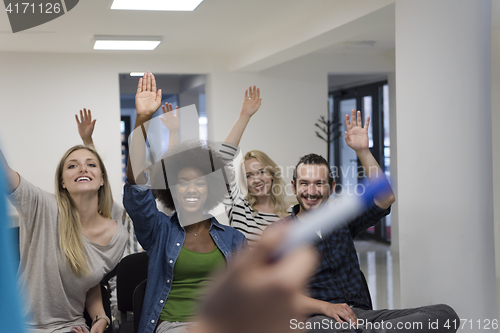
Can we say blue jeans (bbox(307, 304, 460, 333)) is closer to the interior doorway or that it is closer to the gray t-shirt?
the gray t-shirt

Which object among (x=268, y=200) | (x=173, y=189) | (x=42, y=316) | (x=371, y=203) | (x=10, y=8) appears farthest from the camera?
(x=10, y=8)

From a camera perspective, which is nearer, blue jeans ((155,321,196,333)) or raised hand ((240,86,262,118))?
blue jeans ((155,321,196,333))

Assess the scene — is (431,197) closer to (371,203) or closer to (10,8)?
(371,203)

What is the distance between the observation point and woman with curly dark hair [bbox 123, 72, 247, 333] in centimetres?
199

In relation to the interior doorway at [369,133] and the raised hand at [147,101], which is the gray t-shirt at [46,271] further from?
the interior doorway at [369,133]

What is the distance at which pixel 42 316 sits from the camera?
6.77 feet

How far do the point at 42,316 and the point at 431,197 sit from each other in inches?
82.9

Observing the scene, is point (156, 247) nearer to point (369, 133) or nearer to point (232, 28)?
point (232, 28)

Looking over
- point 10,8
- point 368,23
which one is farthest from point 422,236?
point 10,8

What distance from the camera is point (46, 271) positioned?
203 centimetres

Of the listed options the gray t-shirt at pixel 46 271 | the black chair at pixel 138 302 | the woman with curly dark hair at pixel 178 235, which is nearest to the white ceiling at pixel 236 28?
the woman with curly dark hair at pixel 178 235

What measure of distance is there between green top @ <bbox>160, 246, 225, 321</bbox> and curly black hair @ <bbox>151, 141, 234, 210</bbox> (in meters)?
0.27

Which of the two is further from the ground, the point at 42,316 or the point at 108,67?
the point at 108,67

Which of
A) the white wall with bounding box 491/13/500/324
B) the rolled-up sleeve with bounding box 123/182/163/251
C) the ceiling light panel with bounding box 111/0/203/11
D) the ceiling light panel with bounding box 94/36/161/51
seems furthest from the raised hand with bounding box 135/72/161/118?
the white wall with bounding box 491/13/500/324
